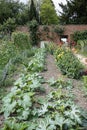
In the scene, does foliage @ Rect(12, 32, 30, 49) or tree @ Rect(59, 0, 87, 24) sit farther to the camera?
tree @ Rect(59, 0, 87, 24)

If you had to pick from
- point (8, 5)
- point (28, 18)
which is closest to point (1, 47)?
point (28, 18)

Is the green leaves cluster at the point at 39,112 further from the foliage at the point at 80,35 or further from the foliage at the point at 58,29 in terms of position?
the foliage at the point at 58,29

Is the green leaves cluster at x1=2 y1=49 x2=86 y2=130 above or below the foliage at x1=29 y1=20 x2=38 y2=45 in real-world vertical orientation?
above

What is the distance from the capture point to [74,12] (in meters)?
36.5

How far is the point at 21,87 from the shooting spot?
5.64 metres

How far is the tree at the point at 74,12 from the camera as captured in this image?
115 feet

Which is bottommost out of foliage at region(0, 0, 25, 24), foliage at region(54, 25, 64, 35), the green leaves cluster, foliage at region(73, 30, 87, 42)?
foliage at region(73, 30, 87, 42)

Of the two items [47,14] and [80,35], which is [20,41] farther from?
[47,14]

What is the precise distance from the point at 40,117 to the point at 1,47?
6.57 meters

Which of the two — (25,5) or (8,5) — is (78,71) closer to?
(8,5)

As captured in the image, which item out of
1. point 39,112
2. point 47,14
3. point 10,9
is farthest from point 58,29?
point 39,112

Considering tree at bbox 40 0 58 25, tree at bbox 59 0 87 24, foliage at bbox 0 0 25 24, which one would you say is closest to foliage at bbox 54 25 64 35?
tree at bbox 59 0 87 24

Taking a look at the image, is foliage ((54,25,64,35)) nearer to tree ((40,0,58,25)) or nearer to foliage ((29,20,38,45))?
foliage ((29,20,38,45))

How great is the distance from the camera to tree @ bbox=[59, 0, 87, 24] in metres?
35.1
